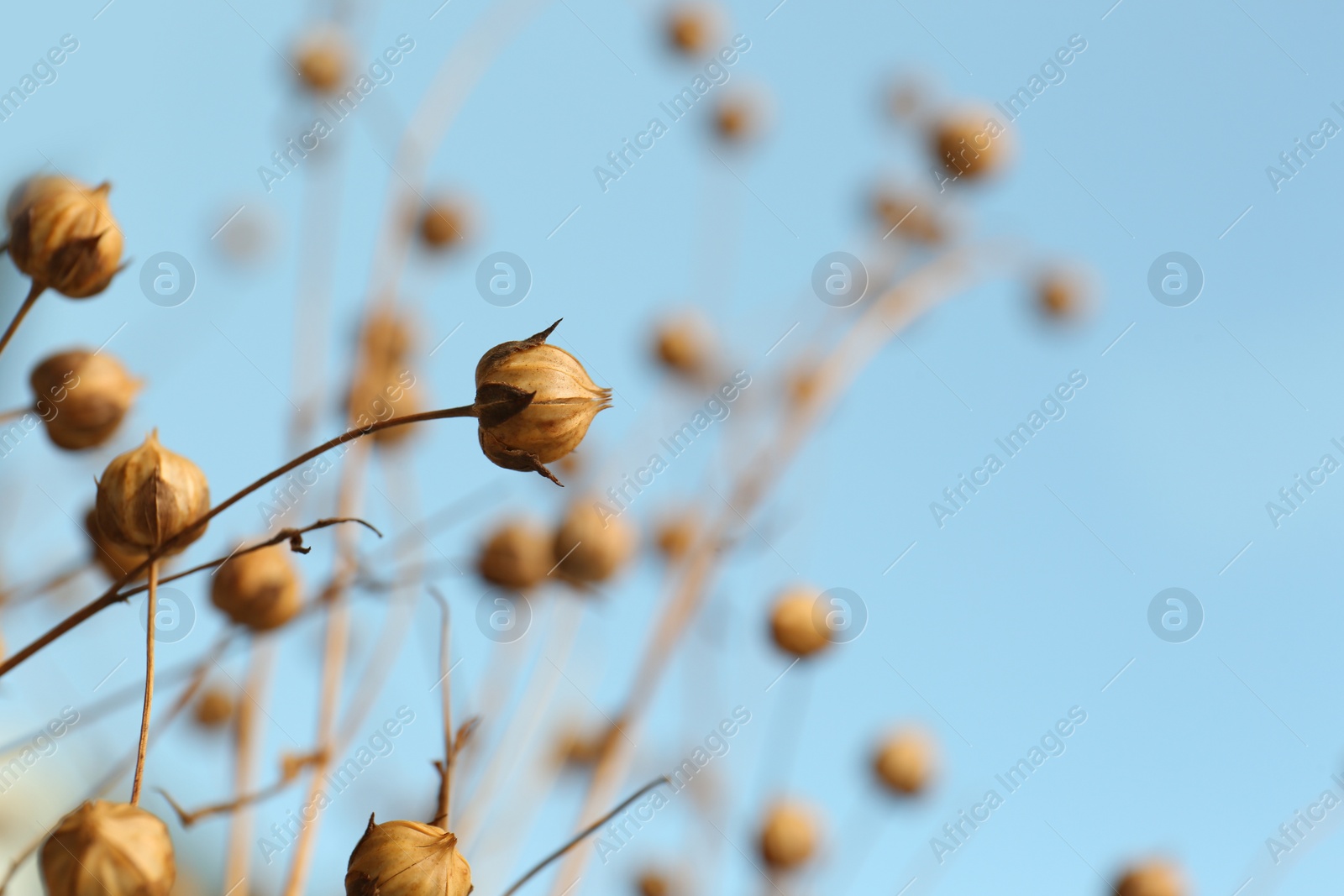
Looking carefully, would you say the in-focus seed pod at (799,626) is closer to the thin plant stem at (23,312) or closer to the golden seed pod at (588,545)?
the golden seed pod at (588,545)

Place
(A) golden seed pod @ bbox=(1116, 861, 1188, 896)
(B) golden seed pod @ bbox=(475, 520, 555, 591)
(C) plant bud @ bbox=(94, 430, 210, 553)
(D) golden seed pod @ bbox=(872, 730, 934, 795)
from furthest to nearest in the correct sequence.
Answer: (D) golden seed pod @ bbox=(872, 730, 934, 795) < (A) golden seed pod @ bbox=(1116, 861, 1188, 896) < (B) golden seed pod @ bbox=(475, 520, 555, 591) < (C) plant bud @ bbox=(94, 430, 210, 553)

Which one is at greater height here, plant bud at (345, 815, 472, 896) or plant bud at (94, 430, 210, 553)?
plant bud at (94, 430, 210, 553)

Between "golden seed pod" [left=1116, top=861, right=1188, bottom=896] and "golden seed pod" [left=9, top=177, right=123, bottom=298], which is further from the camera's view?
"golden seed pod" [left=1116, top=861, right=1188, bottom=896]

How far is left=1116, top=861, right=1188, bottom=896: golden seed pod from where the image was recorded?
0.95 m

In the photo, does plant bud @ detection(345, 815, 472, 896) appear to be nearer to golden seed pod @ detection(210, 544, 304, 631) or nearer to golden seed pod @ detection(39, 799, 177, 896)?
golden seed pod @ detection(39, 799, 177, 896)

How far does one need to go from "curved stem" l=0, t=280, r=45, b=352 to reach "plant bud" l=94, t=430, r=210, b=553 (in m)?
0.06

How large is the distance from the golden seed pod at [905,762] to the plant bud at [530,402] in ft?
2.55

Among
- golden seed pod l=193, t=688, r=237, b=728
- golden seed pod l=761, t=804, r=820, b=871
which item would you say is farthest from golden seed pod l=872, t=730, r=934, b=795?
golden seed pod l=193, t=688, r=237, b=728

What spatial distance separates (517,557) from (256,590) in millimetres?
271

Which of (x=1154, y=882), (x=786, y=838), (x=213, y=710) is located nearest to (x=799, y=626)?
(x=786, y=838)

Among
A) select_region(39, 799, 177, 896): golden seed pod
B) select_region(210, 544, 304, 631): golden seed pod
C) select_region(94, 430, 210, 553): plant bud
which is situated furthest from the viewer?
select_region(210, 544, 304, 631): golden seed pod

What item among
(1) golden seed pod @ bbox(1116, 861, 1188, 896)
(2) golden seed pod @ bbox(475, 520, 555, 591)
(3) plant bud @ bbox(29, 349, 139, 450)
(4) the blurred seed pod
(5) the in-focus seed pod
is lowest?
(1) golden seed pod @ bbox(1116, 861, 1188, 896)

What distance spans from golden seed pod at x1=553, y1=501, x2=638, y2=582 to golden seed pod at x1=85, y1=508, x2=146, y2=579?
1.12 ft

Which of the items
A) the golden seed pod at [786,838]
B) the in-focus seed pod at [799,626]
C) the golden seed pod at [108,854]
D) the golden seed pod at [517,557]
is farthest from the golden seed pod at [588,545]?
the golden seed pod at [108,854]
